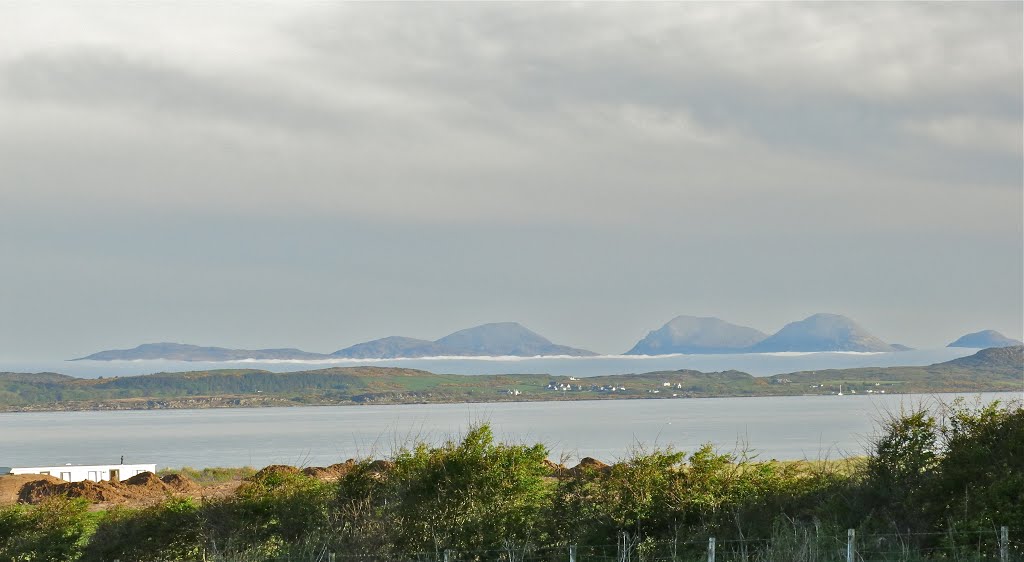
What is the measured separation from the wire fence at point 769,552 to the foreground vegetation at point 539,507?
0.06 metres

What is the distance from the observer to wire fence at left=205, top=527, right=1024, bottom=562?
15.7 meters

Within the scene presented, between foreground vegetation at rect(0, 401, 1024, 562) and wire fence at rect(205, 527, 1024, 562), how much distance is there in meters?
0.06

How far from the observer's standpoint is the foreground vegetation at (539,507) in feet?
62.5

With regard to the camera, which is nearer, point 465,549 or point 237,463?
point 465,549

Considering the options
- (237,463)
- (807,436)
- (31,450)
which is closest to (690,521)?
(237,463)

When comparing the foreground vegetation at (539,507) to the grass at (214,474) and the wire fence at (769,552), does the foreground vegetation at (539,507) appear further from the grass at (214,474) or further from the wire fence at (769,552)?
the grass at (214,474)

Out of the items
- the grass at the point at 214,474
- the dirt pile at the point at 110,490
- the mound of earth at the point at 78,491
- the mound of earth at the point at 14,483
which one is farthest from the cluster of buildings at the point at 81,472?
the mound of earth at the point at 78,491

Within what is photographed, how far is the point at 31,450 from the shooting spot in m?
88.0

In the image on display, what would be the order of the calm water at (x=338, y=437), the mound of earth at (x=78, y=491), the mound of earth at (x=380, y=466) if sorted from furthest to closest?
1. the calm water at (x=338, y=437)
2. the mound of earth at (x=78, y=491)
3. the mound of earth at (x=380, y=466)

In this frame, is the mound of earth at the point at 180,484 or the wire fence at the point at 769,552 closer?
the wire fence at the point at 769,552

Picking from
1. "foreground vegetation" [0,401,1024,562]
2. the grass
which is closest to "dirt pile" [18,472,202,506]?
the grass

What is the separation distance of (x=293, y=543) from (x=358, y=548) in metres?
1.52

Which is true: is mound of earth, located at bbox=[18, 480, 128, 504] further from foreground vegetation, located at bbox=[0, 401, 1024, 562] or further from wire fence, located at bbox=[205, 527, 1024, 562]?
wire fence, located at bbox=[205, 527, 1024, 562]

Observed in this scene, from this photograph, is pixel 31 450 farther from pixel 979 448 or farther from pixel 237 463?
pixel 979 448
